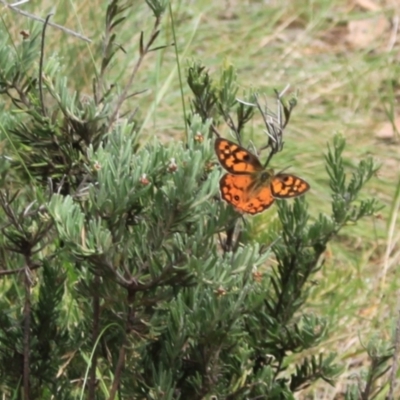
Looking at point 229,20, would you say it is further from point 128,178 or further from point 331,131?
point 128,178

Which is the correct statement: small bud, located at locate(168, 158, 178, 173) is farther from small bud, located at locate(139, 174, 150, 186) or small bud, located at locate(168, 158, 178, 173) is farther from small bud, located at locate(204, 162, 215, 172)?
small bud, located at locate(204, 162, 215, 172)

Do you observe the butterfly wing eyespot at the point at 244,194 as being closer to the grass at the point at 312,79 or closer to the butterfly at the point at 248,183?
the butterfly at the point at 248,183

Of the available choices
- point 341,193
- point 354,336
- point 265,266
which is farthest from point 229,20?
point 341,193

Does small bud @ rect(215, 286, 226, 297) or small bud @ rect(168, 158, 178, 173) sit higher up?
small bud @ rect(168, 158, 178, 173)

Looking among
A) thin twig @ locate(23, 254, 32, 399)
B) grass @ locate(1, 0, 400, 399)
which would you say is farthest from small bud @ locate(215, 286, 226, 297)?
grass @ locate(1, 0, 400, 399)

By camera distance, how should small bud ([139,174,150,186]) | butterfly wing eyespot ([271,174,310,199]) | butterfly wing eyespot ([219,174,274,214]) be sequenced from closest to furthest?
1. small bud ([139,174,150,186])
2. butterfly wing eyespot ([219,174,274,214])
3. butterfly wing eyespot ([271,174,310,199])

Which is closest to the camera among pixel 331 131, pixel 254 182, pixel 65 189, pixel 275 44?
pixel 254 182
